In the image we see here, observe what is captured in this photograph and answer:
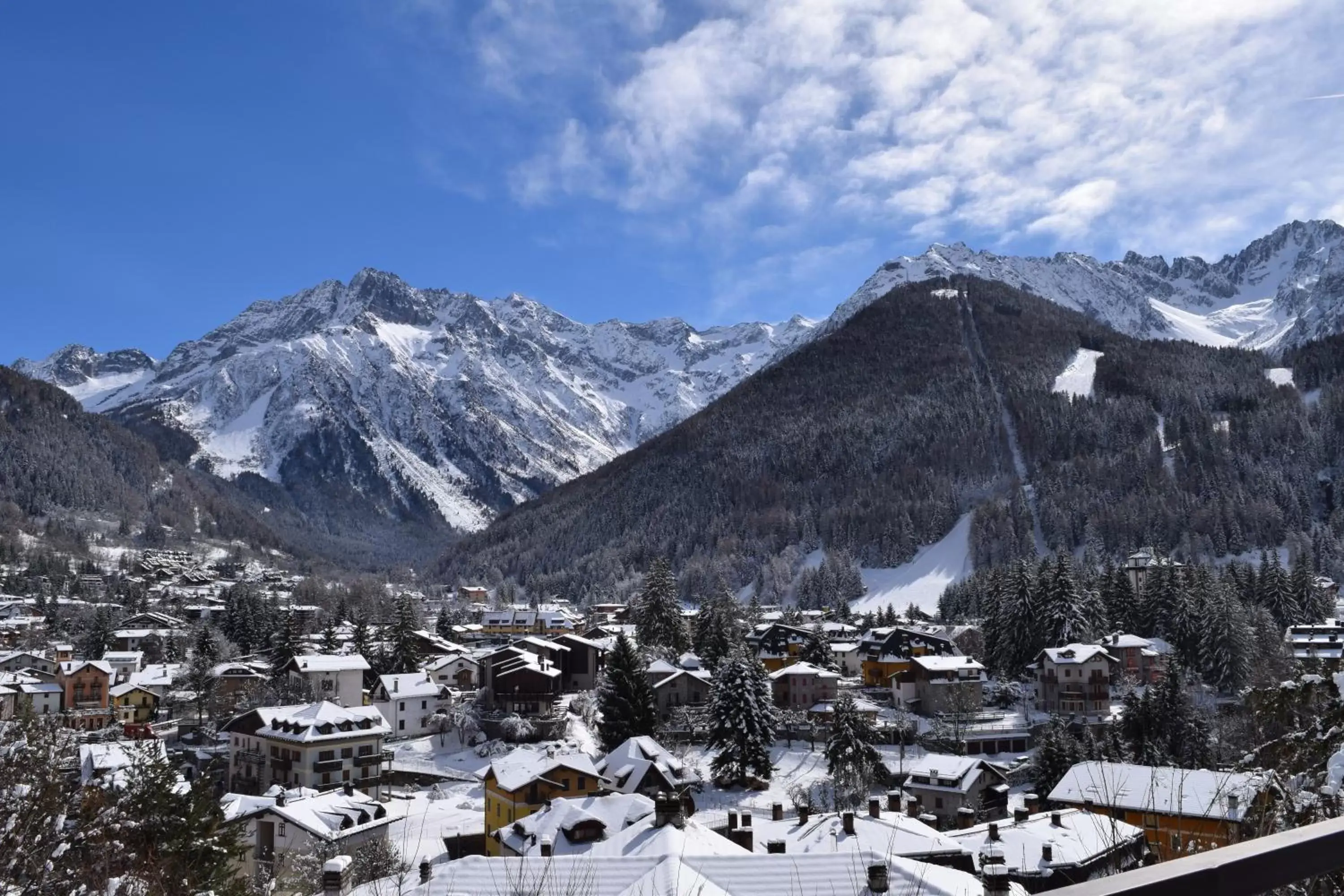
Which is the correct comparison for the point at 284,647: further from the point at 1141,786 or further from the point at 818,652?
the point at 1141,786

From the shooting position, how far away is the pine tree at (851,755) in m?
43.2

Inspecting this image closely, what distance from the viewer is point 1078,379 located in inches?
7436

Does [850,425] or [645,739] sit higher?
[850,425]

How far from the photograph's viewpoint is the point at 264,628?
8688cm

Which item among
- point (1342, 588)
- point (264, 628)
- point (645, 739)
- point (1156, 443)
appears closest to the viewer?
point (645, 739)

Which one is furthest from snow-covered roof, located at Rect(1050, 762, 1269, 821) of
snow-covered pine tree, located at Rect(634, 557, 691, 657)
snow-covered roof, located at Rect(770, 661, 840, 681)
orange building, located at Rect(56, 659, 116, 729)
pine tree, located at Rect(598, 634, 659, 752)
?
orange building, located at Rect(56, 659, 116, 729)

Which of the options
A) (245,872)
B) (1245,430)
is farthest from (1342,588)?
(245,872)

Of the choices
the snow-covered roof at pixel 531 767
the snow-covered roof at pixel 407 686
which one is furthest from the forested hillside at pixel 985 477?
the snow-covered roof at pixel 531 767

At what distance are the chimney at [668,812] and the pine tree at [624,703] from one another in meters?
26.4

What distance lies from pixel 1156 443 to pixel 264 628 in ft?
412

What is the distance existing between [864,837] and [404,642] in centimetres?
5028

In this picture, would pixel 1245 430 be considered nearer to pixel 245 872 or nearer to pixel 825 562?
pixel 825 562

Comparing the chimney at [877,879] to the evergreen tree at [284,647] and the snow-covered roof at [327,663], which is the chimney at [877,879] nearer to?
the snow-covered roof at [327,663]

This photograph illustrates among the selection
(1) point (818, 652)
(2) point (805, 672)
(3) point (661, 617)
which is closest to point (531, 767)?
(2) point (805, 672)
